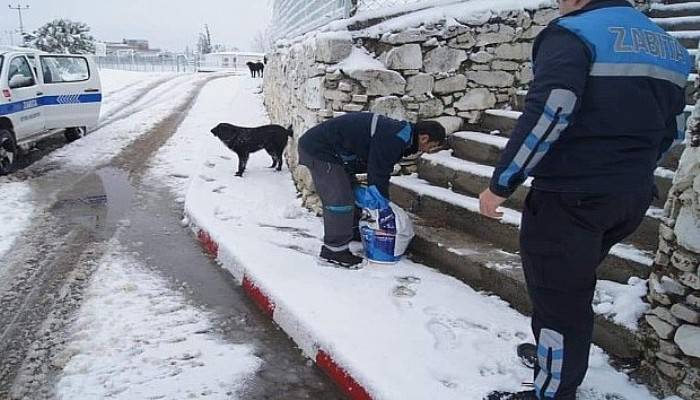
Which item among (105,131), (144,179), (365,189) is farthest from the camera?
(105,131)

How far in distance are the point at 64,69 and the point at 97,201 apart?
487 cm

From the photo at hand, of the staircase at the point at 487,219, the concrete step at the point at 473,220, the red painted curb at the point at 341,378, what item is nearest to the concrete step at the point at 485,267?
the staircase at the point at 487,219

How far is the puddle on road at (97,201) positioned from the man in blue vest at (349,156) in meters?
2.62

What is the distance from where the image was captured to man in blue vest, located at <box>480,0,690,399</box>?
2027mm

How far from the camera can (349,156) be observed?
4430mm

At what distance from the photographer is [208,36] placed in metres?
92.3

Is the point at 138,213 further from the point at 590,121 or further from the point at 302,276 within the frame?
the point at 590,121

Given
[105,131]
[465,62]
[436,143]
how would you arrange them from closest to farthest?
[436,143]
[465,62]
[105,131]

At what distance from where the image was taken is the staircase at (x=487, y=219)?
3377mm

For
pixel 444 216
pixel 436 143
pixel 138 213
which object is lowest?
pixel 138 213

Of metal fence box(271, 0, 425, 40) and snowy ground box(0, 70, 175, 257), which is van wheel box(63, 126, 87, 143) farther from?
metal fence box(271, 0, 425, 40)

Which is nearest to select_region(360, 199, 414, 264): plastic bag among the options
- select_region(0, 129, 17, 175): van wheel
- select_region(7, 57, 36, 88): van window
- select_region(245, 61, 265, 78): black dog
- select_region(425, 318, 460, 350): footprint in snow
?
select_region(425, 318, 460, 350): footprint in snow

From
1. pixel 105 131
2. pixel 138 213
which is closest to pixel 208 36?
pixel 105 131

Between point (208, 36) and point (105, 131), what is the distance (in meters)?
86.9
